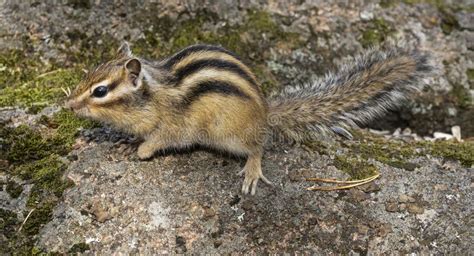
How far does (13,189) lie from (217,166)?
1.44 m

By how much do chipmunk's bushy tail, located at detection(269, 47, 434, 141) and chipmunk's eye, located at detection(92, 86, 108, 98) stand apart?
1297 mm

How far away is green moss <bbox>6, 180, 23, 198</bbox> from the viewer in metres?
3.67

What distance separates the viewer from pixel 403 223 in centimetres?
373

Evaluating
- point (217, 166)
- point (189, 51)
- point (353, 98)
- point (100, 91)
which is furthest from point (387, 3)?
point (100, 91)

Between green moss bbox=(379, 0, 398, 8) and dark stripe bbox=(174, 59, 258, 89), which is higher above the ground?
dark stripe bbox=(174, 59, 258, 89)

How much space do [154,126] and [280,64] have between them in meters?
1.80

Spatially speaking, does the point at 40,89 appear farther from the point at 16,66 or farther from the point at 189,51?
the point at 189,51

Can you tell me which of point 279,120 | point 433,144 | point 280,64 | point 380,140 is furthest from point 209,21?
point 433,144

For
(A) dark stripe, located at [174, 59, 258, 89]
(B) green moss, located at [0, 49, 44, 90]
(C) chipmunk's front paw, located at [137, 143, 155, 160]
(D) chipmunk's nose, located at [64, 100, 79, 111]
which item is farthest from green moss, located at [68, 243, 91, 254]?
(B) green moss, located at [0, 49, 44, 90]

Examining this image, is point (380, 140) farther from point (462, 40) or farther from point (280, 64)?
point (462, 40)

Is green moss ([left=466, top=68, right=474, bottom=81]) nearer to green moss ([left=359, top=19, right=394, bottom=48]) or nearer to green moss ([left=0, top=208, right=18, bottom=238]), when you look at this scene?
green moss ([left=359, top=19, right=394, bottom=48])

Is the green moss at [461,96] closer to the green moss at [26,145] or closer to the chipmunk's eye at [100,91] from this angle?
the chipmunk's eye at [100,91]

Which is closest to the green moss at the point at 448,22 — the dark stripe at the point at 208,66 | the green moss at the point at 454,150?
the green moss at the point at 454,150

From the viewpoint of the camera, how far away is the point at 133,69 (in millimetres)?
3918
